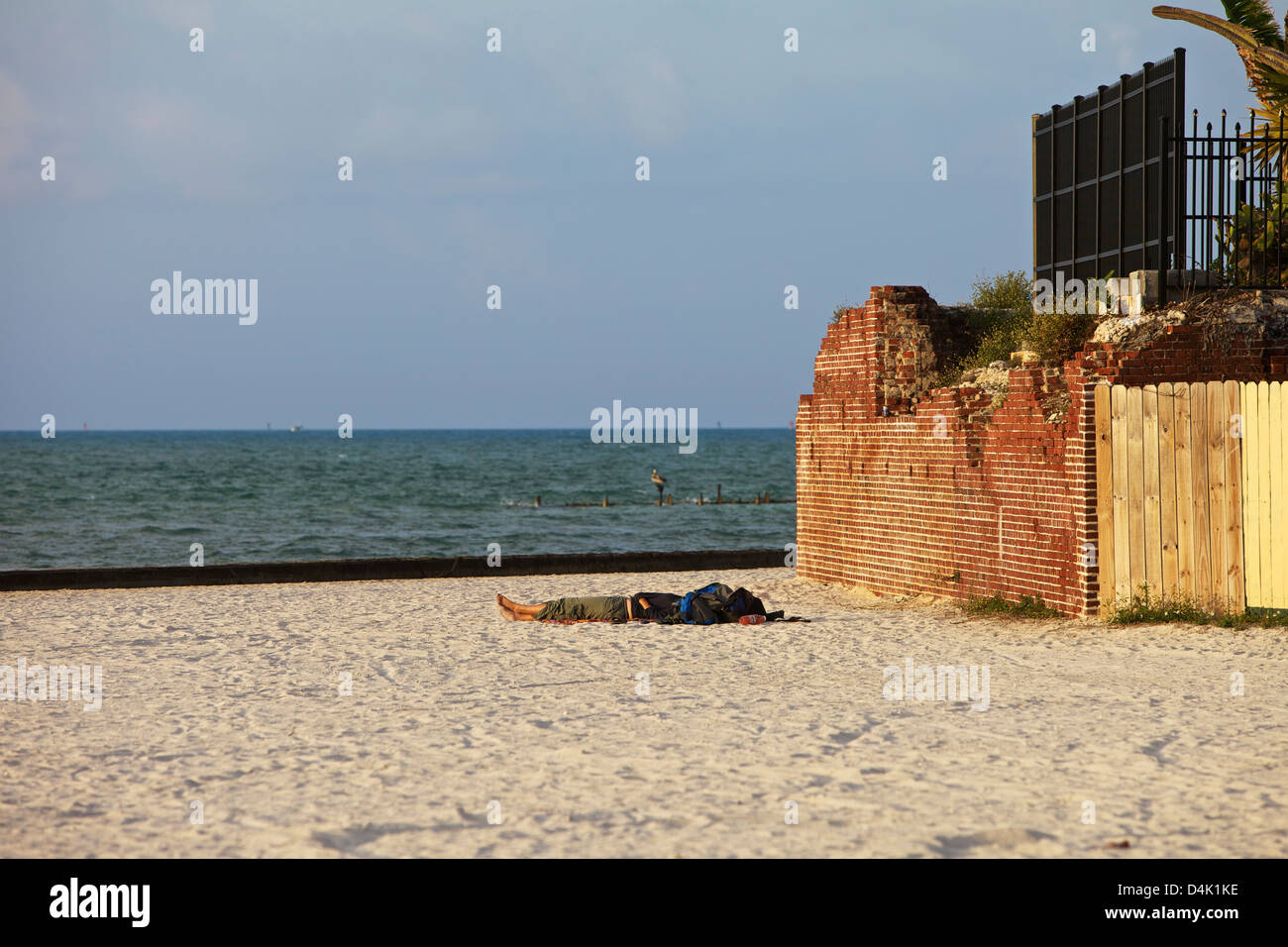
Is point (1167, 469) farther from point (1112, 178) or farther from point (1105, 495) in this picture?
point (1112, 178)

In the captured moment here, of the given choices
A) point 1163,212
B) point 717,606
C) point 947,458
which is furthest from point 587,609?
point 1163,212

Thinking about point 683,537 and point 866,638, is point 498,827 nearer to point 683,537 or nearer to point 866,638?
point 866,638

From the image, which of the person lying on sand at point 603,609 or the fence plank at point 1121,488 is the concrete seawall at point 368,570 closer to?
the person lying on sand at point 603,609

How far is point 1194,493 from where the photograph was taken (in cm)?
1134

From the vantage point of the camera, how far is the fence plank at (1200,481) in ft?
37.1

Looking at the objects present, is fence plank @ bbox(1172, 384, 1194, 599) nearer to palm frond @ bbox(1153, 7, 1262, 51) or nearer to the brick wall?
the brick wall

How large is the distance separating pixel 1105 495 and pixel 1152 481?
47 centimetres

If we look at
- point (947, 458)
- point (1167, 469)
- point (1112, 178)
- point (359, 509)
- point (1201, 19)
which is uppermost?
point (1201, 19)

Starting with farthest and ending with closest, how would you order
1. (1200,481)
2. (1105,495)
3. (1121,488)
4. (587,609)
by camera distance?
1. (587,609)
2. (1105,495)
3. (1121,488)
4. (1200,481)

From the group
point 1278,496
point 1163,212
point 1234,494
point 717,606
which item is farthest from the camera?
point 717,606

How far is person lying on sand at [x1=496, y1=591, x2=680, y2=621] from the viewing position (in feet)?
44.2

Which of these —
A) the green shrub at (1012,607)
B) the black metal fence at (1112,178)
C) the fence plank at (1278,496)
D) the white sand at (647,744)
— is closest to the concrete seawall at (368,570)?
the white sand at (647,744)

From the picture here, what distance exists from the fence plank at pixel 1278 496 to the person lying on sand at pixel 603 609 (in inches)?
239

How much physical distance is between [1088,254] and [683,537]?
2383 cm
